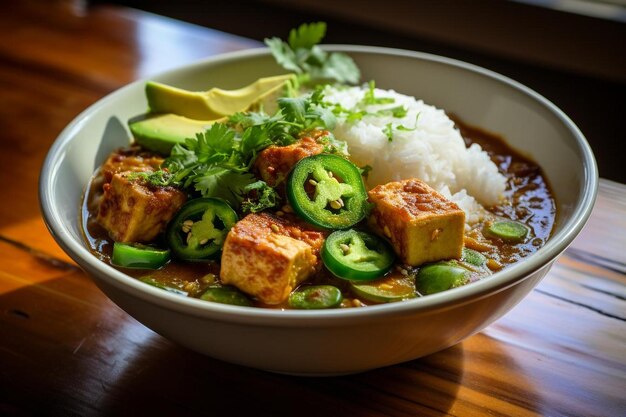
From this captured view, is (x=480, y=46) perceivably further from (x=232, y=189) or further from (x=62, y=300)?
(x=62, y=300)

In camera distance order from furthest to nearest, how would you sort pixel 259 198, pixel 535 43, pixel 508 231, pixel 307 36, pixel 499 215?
pixel 535 43
pixel 307 36
pixel 499 215
pixel 508 231
pixel 259 198

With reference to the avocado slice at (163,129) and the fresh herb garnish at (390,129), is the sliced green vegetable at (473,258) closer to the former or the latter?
the fresh herb garnish at (390,129)

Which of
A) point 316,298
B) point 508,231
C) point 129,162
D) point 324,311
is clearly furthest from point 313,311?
point 129,162

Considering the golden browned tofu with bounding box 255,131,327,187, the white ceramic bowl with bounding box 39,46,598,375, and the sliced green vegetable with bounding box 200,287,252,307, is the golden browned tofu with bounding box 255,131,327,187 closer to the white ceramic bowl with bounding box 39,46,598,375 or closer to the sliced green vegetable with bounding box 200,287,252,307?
the sliced green vegetable with bounding box 200,287,252,307

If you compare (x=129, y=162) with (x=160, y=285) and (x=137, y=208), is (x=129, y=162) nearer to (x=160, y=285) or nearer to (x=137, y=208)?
(x=137, y=208)

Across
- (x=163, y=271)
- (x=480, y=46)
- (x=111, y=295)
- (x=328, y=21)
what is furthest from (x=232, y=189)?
(x=328, y=21)

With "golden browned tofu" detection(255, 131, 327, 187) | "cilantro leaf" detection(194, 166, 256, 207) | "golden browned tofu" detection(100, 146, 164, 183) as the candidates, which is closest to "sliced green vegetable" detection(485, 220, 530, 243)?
"golden browned tofu" detection(255, 131, 327, 187)
